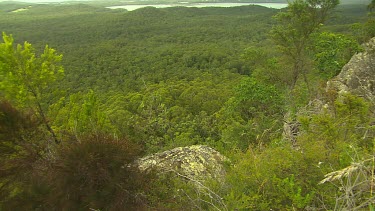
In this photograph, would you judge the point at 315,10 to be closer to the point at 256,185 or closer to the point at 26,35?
the point at 256,185

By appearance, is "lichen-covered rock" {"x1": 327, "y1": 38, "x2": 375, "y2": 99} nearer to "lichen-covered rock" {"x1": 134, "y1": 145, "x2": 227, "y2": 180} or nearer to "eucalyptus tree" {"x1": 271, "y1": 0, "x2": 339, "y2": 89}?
"eucalyptus tree" {"x1": 271, "y1": 0, "x2": 339, "y2": 89}

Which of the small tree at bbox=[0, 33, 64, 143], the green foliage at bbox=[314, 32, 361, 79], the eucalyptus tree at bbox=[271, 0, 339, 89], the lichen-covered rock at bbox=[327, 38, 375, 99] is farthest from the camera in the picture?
the eucalyptus tree at bbox=[271, 0, 339, 89]

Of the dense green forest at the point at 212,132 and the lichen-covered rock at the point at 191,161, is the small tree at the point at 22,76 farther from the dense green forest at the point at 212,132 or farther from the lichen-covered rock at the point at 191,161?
the lichen-covered rock at the point at 191,161

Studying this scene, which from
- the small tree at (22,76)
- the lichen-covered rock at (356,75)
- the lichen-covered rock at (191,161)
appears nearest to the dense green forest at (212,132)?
the small tree at (22,76)

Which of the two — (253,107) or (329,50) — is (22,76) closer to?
(253,107)

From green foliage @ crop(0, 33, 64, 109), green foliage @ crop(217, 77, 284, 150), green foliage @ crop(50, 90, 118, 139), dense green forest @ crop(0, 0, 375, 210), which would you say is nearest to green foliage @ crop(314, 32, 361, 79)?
dense green forest @ crop(0, 0, 375, 210)
